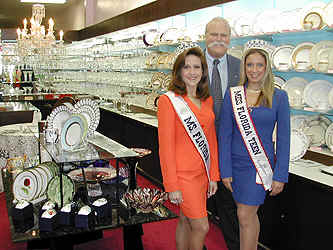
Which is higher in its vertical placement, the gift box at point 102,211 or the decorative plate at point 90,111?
the decorative plate at point 90,111

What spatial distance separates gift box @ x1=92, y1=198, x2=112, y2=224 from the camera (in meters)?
2.65

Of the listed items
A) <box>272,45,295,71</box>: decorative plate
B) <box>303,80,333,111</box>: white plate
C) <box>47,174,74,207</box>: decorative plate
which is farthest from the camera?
<box>272,45,295,71</box>: decorative plate

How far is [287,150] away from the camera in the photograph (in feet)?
7.92

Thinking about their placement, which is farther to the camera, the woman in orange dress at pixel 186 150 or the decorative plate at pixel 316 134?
the decorative plate at pixel 316 134

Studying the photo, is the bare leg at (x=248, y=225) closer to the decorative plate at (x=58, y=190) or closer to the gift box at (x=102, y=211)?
the gift box at (x=102, y=211)

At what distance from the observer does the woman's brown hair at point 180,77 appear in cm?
242

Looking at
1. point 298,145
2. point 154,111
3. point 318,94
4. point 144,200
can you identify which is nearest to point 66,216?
point 144,200

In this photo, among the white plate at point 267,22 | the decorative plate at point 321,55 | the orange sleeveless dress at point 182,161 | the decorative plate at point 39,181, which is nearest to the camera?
the orange sleeveless dress at point 182,161

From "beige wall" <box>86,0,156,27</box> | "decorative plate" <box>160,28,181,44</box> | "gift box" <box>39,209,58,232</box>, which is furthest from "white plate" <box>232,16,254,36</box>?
"beige wall" <box>86,0,156,27</box>

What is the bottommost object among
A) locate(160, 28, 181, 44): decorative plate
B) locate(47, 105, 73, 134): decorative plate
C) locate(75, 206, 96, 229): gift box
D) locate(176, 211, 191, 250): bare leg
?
locate(176, 211, 191, 250): bare leg

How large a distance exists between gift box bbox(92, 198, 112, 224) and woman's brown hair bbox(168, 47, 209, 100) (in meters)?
0.89

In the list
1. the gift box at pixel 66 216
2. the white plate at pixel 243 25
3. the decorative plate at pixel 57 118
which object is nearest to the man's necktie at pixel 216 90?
Answer: the decorative plate at pixel 57 118

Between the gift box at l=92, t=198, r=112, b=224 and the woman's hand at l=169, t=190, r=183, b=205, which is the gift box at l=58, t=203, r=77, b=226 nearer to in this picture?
the gift box at l=92, t=198, r=112, b=224

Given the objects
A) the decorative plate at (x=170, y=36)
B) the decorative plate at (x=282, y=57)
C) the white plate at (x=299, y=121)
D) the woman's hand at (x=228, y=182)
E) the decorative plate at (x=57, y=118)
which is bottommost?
the woman's hand at (x=228, y=182)
